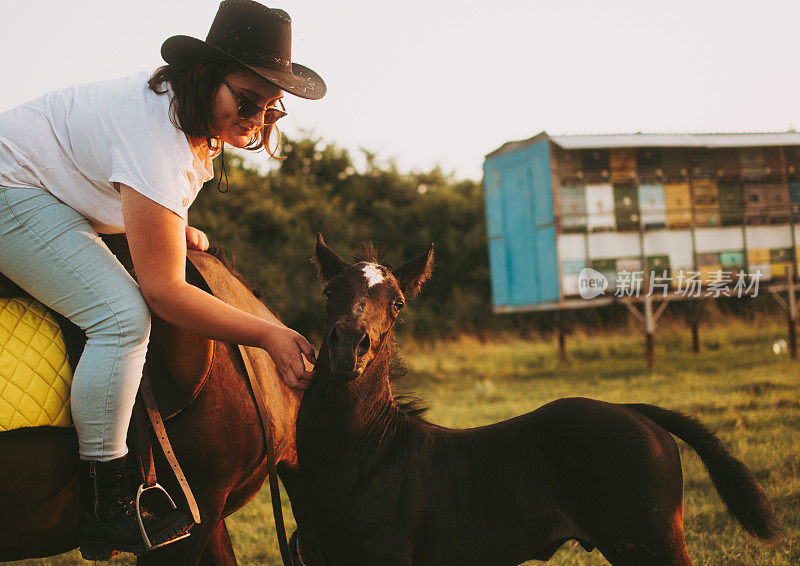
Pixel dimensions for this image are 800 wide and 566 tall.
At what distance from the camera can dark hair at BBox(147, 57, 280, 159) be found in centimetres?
234

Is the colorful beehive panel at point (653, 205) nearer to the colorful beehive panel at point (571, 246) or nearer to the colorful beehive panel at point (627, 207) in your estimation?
the colorful beehive panel at point (627, 207)

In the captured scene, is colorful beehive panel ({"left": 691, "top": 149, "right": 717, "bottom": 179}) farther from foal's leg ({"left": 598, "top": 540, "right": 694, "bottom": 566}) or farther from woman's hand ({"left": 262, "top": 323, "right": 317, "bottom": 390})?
woman's hand ({"left": 262, "top": 323, "right": 317, "bottom": 390})

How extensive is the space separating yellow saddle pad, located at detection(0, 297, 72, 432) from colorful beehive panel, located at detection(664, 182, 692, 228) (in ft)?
46.0

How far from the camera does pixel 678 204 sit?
Answer: 576 inches

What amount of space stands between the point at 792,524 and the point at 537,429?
2.71m

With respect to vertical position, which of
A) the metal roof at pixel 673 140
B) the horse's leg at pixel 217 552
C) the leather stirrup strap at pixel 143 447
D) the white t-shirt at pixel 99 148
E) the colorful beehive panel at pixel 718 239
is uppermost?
the metal roof at pixel 673 140

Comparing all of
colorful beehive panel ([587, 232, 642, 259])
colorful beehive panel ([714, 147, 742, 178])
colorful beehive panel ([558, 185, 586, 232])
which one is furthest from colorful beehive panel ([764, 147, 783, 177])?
colorful beehive panel ([558, 185, 586, 232])

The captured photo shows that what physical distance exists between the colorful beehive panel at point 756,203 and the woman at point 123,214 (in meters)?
14.6

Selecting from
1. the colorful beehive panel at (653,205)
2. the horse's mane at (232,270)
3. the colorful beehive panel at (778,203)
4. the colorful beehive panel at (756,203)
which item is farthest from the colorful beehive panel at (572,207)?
the horse's mane at (232,270)

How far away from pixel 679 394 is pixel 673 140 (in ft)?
24.3

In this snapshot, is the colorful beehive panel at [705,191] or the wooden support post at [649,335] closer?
the wooden support post at [649,335]

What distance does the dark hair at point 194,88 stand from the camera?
234 centimetres

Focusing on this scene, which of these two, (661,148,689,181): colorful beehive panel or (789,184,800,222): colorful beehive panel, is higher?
(661,148,689,181): colorful beehive panel

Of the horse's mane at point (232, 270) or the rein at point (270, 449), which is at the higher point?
the horse's mane at point (232, 270)
